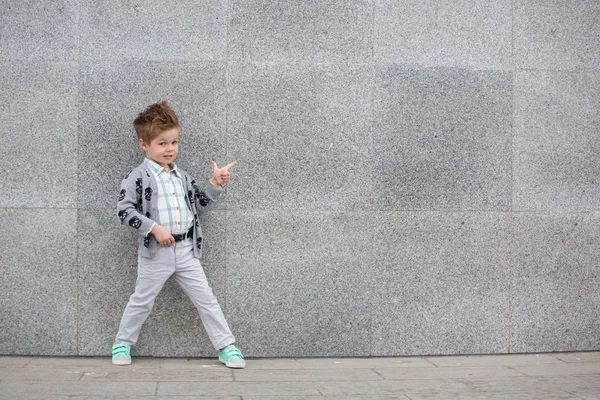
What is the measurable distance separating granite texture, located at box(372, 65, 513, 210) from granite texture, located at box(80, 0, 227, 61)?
1417 mm

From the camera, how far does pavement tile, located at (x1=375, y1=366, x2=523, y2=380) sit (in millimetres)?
5590

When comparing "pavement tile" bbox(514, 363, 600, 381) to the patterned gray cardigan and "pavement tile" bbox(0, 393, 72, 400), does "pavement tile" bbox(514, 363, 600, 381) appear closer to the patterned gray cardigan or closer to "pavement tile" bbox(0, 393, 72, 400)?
the patterned gray cardigan

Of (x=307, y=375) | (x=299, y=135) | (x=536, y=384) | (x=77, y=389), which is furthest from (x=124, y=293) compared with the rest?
(x=536, y=384)

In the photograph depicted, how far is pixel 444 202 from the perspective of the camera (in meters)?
6.32

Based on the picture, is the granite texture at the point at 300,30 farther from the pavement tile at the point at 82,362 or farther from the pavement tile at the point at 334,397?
the pavement tile at the point at 334,397

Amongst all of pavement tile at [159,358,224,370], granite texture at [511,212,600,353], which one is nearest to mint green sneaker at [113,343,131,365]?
pavement tile at [159,358,224,370]

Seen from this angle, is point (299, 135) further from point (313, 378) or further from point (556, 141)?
point (556, 141)

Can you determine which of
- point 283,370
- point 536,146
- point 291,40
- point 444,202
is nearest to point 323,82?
point 291,40

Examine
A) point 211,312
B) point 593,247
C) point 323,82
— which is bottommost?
point 211,312

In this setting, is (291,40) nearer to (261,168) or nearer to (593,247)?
(261,168)

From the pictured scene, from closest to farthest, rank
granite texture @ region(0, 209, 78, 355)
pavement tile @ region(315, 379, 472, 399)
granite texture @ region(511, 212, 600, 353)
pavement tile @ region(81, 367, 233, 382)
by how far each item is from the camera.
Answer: pavement tile @ region(315, 379, 472, 399), pavement tile @ region(81, 367, 233, 382), granite texture @ region(0, 209, 78, 355), granite texture @ region(511, 212, 600, 353)

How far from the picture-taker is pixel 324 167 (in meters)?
6.23

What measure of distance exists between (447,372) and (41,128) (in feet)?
12.1

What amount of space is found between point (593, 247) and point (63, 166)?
4411 mm
